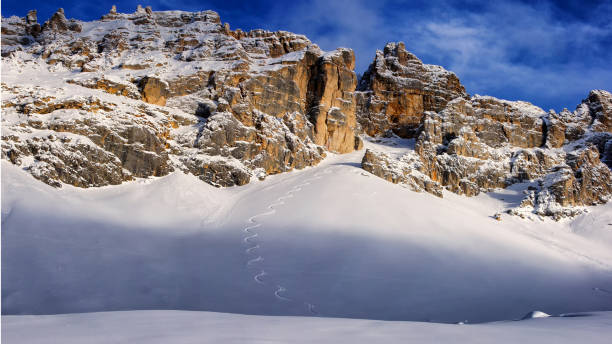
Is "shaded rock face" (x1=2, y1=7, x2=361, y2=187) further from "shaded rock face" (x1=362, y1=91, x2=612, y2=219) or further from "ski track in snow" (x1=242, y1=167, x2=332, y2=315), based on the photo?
"shaded rock face" (x1=362, y1=91, x2=612, y2=219)

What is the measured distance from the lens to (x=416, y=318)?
15.7 metres

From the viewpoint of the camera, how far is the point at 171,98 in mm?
53844

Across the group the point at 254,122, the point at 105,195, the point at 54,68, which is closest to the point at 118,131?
the point at 105,195

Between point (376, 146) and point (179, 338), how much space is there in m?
69.5

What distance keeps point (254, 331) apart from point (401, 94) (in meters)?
81.1

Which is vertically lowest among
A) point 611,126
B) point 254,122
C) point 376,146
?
point 254,122

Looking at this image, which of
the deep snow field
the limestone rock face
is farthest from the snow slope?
the limestone rock face

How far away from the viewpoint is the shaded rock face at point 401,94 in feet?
261

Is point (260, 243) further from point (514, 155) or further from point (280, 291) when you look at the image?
point (514, 155)

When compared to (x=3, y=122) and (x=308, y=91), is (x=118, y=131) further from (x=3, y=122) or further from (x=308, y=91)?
(x=308, y=91)

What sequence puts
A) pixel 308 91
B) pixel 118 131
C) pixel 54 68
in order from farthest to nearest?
pixel 308 91, pixel 54 68, pixel 118 131

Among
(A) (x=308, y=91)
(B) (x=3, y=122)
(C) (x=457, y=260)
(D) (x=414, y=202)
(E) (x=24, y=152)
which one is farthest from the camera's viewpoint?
(A) (x=308, y=91)

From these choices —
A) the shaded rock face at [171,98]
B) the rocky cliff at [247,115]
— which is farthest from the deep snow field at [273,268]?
the rocky cliff at [247,115]

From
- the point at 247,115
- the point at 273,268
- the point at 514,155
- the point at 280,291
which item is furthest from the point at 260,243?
the point at 514,155
